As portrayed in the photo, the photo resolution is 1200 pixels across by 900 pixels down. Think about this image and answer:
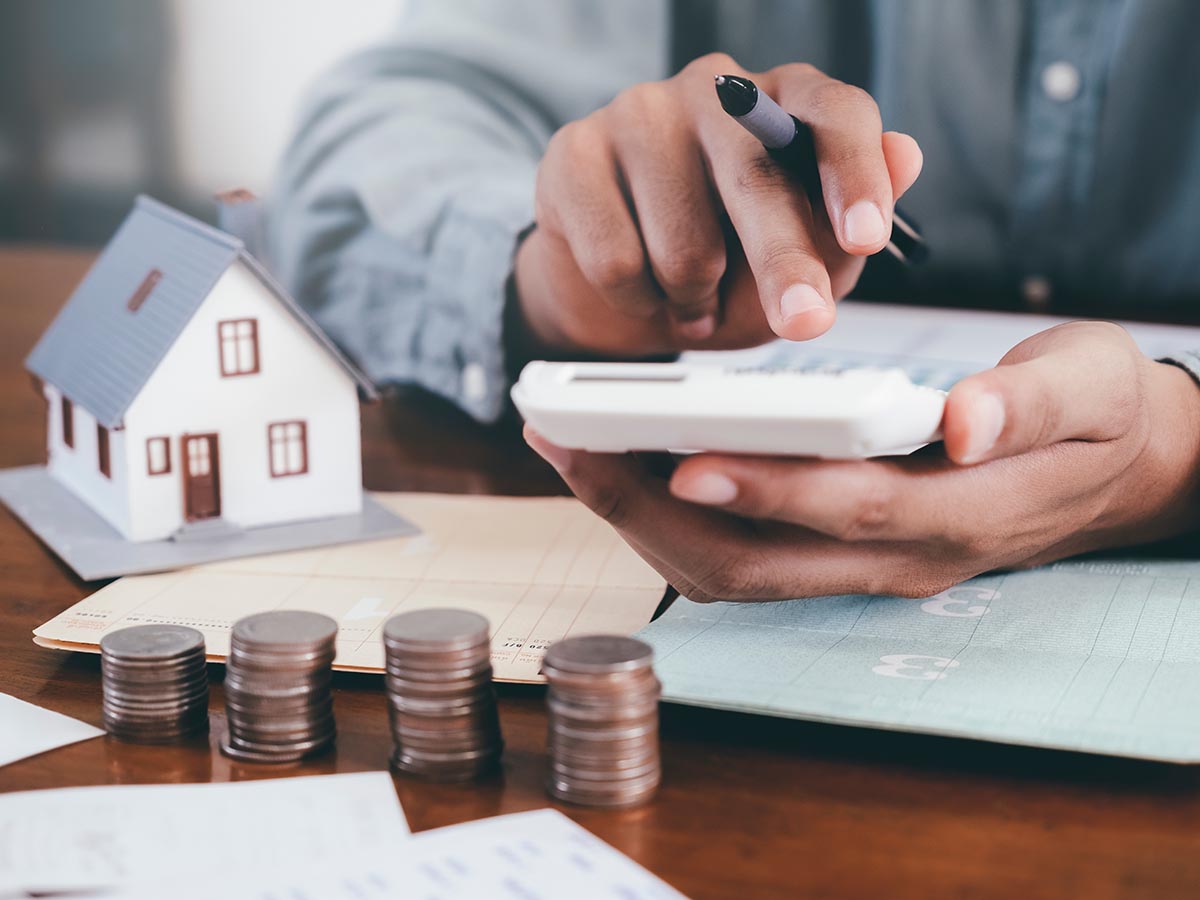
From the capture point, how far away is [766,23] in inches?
66.1

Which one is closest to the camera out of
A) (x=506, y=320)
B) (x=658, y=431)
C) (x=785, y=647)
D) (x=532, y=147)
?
(x=658, y=431)

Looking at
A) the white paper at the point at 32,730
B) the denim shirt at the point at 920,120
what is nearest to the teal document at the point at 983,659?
the white paper at the point at 32,730

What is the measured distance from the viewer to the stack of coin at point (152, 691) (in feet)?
1.67

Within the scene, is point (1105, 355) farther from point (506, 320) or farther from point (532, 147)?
point (532, 147)

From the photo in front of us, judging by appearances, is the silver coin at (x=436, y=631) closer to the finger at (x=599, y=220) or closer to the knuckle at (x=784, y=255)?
the knuckle at (x=784, y=255)

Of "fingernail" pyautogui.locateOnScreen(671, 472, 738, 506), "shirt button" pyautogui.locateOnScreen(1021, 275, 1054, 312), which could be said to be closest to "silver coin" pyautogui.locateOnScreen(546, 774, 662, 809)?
"fingernail" pyautogui.locateOnScreen(671, 472, 738, 506)

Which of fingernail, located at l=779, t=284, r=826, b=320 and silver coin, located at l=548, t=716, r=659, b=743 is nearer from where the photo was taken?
silver coin, located at l=548, t=716, r=659, b=743

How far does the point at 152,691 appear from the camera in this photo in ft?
1.67

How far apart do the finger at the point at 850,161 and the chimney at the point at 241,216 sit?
35 centimetres

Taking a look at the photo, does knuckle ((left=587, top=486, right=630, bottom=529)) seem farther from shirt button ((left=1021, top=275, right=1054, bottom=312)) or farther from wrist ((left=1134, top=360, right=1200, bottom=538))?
shirt button ((left=1021, top=275, right=1054, bottom=312))

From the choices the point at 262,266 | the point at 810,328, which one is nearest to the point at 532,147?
the point at 262,266

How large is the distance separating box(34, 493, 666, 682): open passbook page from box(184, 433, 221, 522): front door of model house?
61mm

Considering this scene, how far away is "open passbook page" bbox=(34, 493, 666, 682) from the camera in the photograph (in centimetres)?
60

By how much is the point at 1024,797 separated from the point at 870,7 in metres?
1.43
